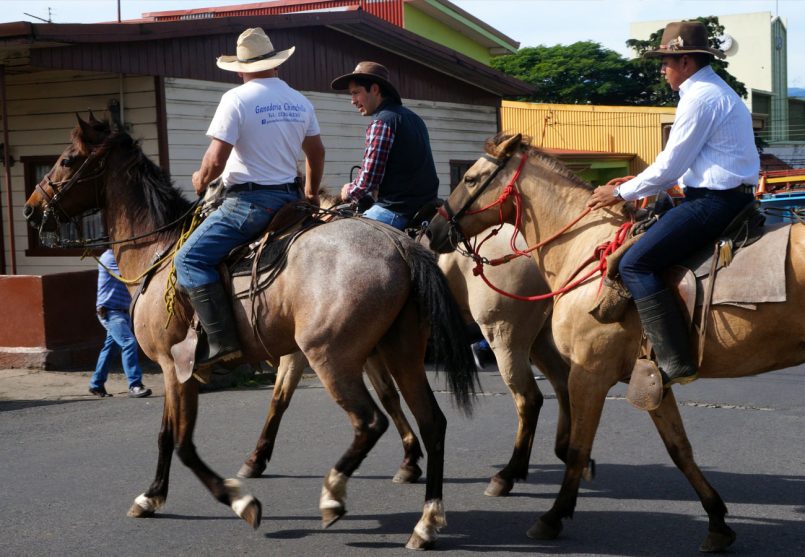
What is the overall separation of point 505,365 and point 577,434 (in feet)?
4.86

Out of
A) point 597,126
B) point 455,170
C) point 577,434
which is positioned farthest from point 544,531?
point 597,126

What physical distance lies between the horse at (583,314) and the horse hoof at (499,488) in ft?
2.78

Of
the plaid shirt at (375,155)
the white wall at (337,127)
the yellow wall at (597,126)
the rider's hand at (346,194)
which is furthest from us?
the yellow wall at (597,126)

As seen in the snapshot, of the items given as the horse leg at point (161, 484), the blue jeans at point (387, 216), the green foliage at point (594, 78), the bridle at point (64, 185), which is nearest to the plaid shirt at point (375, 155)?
the blue jeans at point (387, 216)

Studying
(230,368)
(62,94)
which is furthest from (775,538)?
(62,94)

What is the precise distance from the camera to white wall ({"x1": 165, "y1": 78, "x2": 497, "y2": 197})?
1310cm

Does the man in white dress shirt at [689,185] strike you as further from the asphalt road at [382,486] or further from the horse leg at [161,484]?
the horse leg at [161,484]

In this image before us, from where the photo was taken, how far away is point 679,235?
497cm

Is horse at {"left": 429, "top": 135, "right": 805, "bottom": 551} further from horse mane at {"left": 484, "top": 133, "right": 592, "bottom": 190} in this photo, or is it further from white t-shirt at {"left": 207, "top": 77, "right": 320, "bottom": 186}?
white t-shirt at {"left": 207, "top": 77, "right": 320, "bottom": 186}

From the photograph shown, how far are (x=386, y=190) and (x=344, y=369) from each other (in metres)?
1.93

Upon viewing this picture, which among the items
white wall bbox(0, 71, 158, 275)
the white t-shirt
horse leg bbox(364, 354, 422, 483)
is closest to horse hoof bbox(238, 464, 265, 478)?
horse leg bbox(364, 354, 422, 483)

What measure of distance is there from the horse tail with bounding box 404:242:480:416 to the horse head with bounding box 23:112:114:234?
229 centimetres

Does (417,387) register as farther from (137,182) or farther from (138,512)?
(137,182)

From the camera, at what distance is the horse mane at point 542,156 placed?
230 inches
